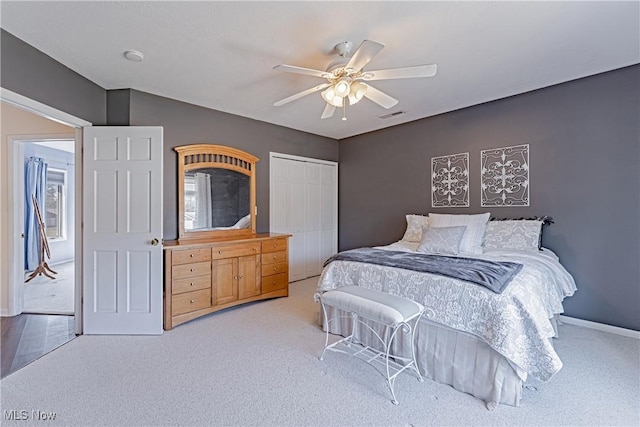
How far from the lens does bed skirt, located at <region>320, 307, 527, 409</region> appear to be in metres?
1.87

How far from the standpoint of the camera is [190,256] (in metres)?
3.18

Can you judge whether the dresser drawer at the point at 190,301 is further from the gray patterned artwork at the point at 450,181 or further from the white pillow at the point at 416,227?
the gray patterned artwork at the point at 450,181

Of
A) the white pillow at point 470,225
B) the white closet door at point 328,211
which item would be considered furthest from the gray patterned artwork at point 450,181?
the white closet door at point 328,211

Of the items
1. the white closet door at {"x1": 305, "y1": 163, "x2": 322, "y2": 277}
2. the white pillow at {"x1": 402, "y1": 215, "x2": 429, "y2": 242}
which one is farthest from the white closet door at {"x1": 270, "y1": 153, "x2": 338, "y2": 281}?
the white pillow at {"x1": 402, "y1": 215, "x2": 429, "y2": 242}

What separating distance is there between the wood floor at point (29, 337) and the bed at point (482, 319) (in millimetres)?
2552

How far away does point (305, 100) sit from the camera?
3672mm

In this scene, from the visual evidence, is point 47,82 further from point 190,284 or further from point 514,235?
point 514,235

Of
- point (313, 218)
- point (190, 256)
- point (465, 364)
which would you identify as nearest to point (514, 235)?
point (465, 364)

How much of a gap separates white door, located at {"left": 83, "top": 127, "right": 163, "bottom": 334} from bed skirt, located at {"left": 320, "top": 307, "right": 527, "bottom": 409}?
2.46m

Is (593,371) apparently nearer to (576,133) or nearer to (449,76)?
(576,133)

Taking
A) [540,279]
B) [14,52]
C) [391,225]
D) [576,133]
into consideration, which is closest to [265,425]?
[540,279]

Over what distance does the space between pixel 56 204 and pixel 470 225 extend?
8166 mm

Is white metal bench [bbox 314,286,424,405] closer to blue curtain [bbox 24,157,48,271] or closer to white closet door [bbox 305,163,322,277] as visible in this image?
white closet door [bbox 305,163,322,277]

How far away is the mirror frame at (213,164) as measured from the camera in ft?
11.9
